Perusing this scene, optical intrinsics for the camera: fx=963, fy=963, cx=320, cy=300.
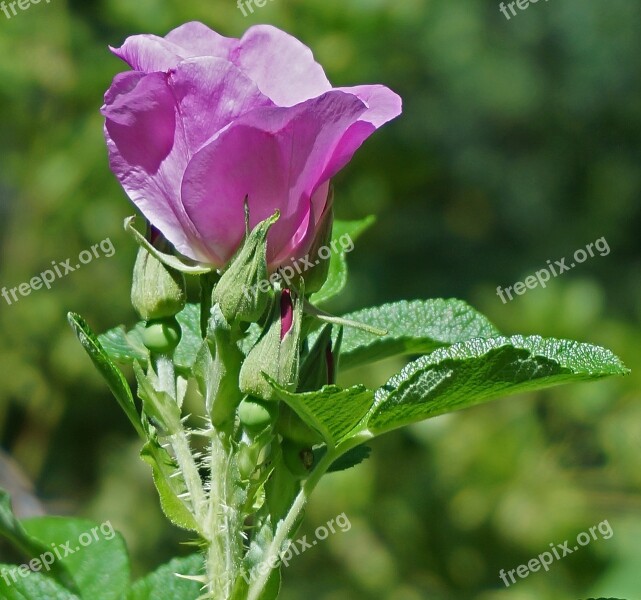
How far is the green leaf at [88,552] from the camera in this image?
99 centimetres

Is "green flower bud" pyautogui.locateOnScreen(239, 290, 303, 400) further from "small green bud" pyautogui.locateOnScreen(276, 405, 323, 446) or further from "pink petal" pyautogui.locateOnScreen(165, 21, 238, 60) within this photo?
"pink petal" pyautogui.locateOnScreen(165, 21, 238, 60)

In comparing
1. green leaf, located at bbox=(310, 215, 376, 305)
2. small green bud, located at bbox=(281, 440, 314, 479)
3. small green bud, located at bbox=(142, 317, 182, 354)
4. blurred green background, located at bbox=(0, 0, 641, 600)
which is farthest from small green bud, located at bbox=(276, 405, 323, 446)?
blurred green background, located at bbox=(0, 0, 641, 600)

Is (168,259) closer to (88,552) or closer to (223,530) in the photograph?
(223,530)

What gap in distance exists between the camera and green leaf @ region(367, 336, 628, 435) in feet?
2.39

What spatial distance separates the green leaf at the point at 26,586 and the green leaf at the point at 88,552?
61 mm

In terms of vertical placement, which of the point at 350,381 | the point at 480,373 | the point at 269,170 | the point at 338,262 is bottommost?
the point at 350,381

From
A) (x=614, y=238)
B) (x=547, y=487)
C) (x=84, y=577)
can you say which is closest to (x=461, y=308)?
(x=84, y=577)

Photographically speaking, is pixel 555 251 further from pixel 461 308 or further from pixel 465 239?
pixel 461 308

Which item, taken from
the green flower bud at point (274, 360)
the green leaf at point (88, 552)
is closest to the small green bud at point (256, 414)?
the green flower bud at point (274, 360)

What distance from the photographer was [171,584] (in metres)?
0.97

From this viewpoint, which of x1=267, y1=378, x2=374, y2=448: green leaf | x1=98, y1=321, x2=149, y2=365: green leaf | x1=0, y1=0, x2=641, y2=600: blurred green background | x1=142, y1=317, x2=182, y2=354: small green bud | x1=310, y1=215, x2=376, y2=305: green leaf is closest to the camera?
x1=267, y1=378, x2=374, y2=448: green leaf

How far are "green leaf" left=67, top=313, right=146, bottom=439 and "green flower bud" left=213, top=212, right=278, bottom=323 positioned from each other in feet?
0.36

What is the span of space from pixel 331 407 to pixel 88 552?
447 mm

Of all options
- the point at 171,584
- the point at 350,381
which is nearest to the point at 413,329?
the point at 171,584
